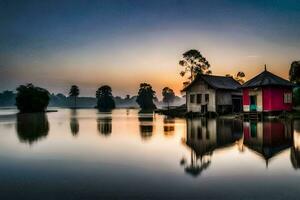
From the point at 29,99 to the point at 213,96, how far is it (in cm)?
7930

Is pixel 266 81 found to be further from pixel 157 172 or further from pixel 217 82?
pixel 157 172

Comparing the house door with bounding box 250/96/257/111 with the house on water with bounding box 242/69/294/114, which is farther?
the house door with bounding box 250/96/257/111

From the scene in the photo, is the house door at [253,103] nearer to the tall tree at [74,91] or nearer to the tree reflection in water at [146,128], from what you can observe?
the tree reflection in water at [146,128]

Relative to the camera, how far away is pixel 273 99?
3888 centimetres

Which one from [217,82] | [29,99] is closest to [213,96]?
[217,82]

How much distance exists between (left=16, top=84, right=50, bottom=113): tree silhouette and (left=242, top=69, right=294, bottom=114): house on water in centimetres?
8476

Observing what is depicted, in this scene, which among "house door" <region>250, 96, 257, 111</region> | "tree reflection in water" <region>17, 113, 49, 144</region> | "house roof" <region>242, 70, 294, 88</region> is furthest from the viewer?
"house door" <region>250, 96, 257, 111</region>

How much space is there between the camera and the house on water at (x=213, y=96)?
153 ft

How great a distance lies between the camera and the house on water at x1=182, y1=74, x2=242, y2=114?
4650cm

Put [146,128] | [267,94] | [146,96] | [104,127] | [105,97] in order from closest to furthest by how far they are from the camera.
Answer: [146,128] → [104,127] → [267,94] → [146,96] → [105,97]

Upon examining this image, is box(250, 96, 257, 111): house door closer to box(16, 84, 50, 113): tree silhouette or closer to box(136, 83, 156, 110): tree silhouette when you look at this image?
box(16, 84, 50, 113): tree silhouette

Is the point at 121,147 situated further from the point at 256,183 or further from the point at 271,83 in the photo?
the point at 271,83

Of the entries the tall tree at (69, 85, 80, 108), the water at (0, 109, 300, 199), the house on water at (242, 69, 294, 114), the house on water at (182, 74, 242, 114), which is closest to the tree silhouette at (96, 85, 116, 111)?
the tall tree at (69, 85, 80, 108)

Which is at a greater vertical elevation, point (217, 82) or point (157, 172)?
point (217, 82)
